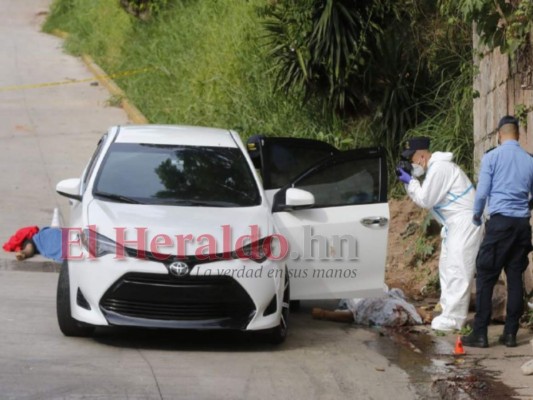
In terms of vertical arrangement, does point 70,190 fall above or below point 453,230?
above

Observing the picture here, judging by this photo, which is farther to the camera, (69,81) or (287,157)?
(69,81)

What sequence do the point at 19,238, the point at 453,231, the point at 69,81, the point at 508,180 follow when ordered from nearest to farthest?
the point at 508,180 → the point at 453,231 → the point at 19,238 → the point at 69,81

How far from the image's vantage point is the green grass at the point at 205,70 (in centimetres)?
1563

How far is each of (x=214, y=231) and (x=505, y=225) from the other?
233cm

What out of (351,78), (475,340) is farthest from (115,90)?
(475,340)

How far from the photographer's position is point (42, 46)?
95.3 feet

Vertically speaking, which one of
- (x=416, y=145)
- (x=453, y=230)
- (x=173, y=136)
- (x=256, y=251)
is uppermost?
(x=173, y=136)

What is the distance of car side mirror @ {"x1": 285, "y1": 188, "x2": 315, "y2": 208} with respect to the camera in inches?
360

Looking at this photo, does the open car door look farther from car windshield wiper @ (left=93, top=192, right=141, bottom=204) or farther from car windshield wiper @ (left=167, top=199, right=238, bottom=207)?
car windshield wiper @ (left=93, top=192, right=141, bottom=204)

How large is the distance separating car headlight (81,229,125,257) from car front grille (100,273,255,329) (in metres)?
0.22

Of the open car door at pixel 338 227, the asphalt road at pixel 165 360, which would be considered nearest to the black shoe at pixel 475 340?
the asphalt road at pixel 165 360

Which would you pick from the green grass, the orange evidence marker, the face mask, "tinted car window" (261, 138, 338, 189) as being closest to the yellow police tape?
the green grass

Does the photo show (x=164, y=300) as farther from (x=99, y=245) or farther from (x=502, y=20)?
(x=502, y=20)

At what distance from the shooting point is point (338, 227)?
31.3ft
